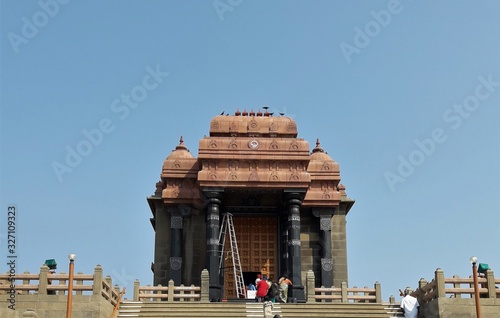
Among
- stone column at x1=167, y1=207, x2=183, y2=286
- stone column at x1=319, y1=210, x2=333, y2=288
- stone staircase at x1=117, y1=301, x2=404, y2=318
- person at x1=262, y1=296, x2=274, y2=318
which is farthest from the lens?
stone column at x1=319, y1=210, x2=333, y2=288

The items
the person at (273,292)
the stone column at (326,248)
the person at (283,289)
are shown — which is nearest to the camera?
the person at (273,292)

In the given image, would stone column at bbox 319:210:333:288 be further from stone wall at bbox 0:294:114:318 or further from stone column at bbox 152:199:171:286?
stone wall at bbox 0:294:114:318

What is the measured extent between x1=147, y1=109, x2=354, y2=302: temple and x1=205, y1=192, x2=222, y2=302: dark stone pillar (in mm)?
42

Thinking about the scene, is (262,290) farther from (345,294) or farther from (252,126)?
(252,126)

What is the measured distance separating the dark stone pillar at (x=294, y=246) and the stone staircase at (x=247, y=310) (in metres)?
3.62

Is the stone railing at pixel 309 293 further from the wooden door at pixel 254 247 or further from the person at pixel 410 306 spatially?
the wooden door at pixel 254 247

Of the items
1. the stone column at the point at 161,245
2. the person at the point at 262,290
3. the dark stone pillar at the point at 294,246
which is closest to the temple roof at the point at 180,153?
the stone column at the point at 161,245

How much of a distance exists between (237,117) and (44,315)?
1401cm

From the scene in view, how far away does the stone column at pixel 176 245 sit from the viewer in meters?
32.5

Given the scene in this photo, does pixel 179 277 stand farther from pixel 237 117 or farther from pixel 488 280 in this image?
pixel 488 280

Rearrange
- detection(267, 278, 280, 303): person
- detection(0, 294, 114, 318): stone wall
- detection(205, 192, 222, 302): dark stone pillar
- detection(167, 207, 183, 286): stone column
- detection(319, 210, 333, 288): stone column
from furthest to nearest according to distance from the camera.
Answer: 1. detection(319, 210, 333, 288): stone column
2. detection(167, 207, 183, 286): stone column
3. detection(205, 192, 222, 302): dark stone pillar
4. detection(267, 278, 280, 303): person
5. detection(0, 294, 114, 318): stone wall

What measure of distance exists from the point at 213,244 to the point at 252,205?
3614 mm

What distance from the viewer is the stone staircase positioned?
2494cm

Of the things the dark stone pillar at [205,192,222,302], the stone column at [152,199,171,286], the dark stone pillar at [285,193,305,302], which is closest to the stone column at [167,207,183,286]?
the stone column at [152,199,171,286]
